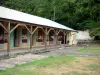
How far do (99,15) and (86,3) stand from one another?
5.12ft

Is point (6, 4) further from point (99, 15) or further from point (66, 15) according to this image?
point (99, 15)

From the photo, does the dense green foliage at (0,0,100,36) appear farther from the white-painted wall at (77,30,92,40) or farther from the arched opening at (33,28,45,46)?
the arched opening at (33,28,45,46)

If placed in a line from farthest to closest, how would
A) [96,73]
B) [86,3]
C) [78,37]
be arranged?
1. [78,37]
2. [86,3]
3. [96,73]

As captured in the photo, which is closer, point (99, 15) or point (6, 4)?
point (99, 15)

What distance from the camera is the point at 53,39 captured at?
30.9m

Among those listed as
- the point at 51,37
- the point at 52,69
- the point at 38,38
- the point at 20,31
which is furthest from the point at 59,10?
the point at 52,69

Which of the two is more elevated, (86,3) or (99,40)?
(86,3)

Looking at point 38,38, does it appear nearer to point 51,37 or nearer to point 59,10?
point 51,37

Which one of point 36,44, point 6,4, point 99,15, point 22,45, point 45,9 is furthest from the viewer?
point 45,9

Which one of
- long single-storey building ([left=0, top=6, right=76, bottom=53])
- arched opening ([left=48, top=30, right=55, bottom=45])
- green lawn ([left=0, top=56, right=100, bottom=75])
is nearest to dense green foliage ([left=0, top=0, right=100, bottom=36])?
arched opening ([left=48, top=30, right=55, bottom=45])

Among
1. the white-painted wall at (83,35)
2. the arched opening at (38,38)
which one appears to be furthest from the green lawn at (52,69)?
the white-painted wall at (83,35)

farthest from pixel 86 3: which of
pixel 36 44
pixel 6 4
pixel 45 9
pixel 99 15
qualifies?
pixel 45 9

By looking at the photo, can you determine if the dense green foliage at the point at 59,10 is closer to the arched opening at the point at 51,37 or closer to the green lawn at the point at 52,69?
the arched opening at the point at 51,37

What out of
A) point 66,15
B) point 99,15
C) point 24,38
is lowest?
point 24,38
